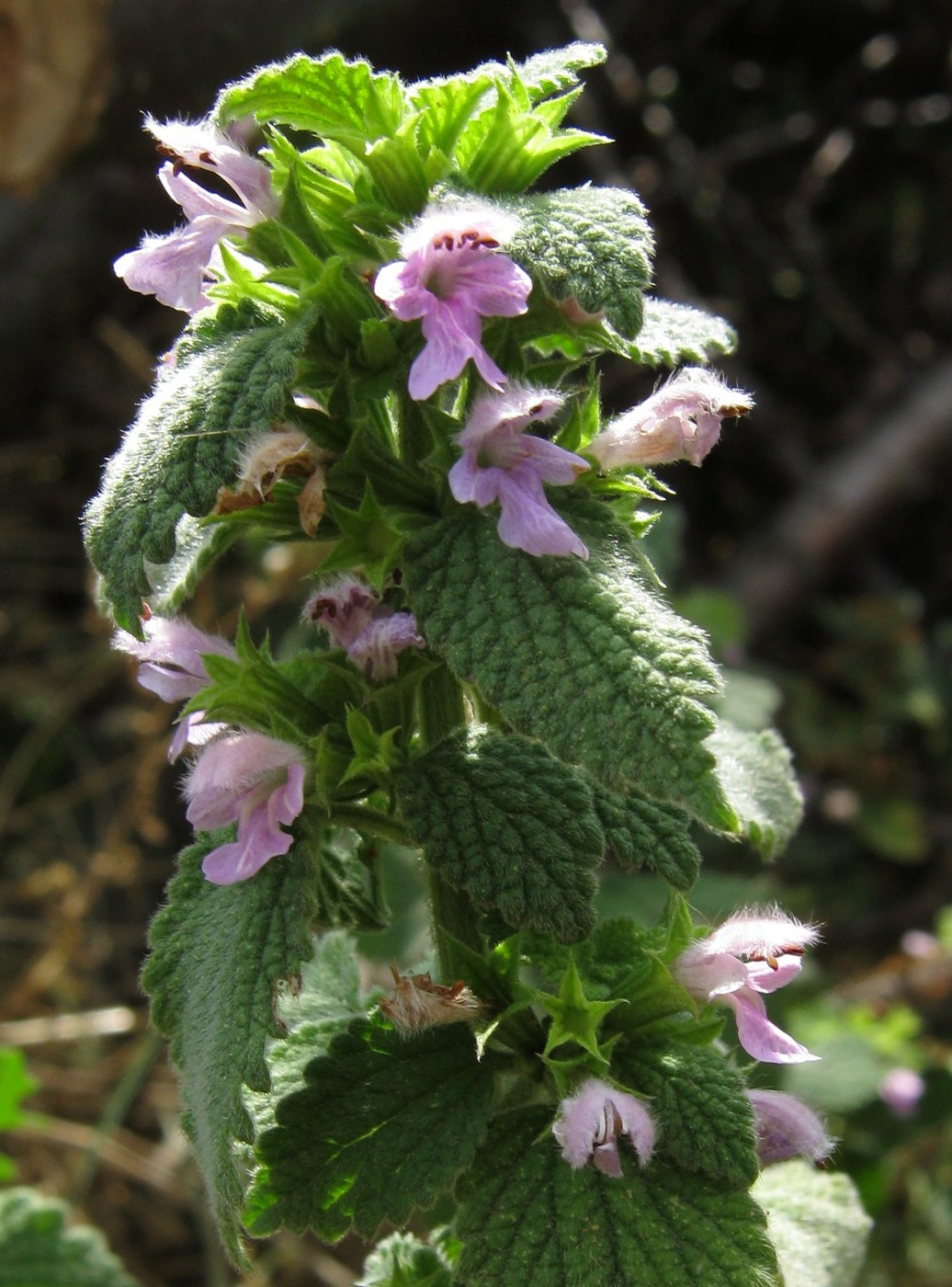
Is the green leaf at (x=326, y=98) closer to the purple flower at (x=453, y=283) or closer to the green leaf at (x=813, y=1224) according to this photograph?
the purple flower at (x=453, y=283)

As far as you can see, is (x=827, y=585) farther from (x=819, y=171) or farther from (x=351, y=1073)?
(x=351, y=1073)

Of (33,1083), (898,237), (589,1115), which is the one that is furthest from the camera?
(898,237)

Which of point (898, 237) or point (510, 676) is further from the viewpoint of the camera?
point (898, 237)

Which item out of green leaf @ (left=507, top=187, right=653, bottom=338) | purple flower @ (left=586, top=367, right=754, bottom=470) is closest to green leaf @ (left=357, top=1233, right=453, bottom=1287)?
purple flower @ (left=586, top=367, right=754, bottom=470)

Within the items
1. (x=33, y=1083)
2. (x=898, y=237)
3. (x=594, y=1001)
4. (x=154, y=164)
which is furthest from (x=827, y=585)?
(x=594, y=1001)

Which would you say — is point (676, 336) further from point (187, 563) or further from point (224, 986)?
point (224, 986)
